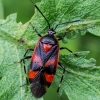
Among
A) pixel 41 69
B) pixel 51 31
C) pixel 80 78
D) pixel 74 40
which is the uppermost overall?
pixel 51 31

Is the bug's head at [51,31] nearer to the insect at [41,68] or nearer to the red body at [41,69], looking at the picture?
the insect at [41,68]

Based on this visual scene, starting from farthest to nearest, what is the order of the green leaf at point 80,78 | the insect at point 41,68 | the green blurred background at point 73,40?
the green blurred background at point 73,40 < the insect at point 41,68 < the green leaf at point 80,78

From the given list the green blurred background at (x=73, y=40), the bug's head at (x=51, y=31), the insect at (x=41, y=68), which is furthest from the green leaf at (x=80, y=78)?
the green blurred background at (x=73, y=40)

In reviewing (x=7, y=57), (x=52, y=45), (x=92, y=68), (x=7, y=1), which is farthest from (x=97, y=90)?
(x=7, y=1)

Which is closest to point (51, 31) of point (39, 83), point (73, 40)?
point (39, 83)

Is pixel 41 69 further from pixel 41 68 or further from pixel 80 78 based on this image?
pixel 80 78

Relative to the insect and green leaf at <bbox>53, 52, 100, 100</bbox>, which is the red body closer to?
the insect

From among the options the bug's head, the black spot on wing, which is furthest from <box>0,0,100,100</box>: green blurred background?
the black spot on wing

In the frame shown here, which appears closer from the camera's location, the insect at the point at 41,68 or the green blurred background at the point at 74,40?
the insect at the point at 41,68

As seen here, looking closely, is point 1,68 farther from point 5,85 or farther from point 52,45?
point 52,45

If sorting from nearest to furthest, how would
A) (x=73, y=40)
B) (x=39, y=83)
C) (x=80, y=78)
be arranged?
(x=80, y=78), (x=39, y=83), (x=73, y=40)
